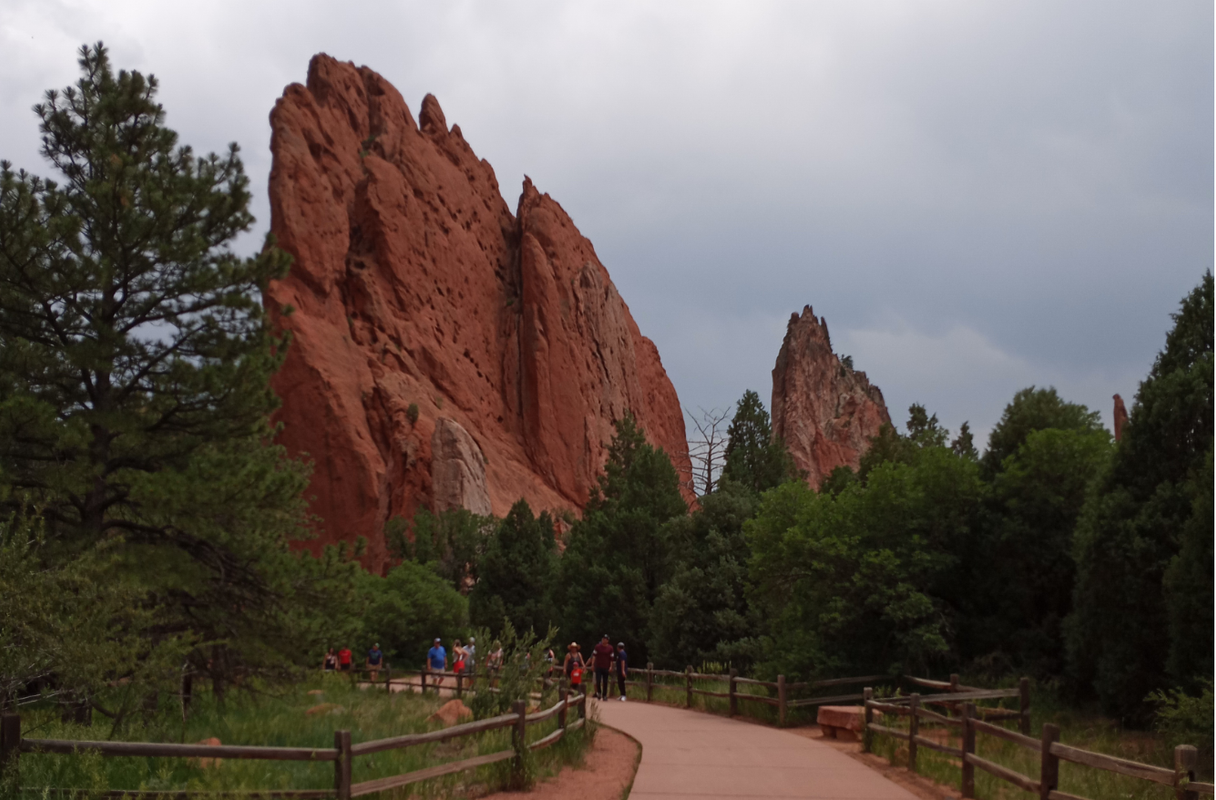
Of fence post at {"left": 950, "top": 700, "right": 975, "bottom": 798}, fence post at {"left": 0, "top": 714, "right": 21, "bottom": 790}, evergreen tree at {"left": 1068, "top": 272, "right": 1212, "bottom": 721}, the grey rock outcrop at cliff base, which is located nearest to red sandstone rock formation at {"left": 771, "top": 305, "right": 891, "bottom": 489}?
the grey rock outcrop at cliff base

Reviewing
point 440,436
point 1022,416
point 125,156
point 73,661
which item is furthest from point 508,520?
point 73,661

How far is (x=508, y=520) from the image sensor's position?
49.3 m

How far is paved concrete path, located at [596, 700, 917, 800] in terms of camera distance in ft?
36.9

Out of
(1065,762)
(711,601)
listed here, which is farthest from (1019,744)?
(711,601)

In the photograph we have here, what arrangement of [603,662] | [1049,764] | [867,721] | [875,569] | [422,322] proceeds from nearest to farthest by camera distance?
[1049,764]
[867,721]
[875,569]
[603,662]
[422,322]

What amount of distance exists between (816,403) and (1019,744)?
97.5 m

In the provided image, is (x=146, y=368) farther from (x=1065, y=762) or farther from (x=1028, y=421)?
(x=1028, y=421)

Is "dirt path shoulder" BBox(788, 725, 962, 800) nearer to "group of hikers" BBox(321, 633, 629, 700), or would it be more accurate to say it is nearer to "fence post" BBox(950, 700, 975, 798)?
"fence post" BBox(950, 700, 975, 798)

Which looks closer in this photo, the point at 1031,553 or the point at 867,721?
the point at 867,721

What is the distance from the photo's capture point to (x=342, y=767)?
9328 millimetres

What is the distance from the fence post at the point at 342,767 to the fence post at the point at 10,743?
3.05 meters

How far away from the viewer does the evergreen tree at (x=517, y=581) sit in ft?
151

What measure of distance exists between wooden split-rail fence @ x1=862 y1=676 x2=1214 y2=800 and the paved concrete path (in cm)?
71

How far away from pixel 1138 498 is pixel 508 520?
33.8 meters
